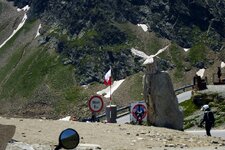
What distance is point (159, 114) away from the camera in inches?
1117

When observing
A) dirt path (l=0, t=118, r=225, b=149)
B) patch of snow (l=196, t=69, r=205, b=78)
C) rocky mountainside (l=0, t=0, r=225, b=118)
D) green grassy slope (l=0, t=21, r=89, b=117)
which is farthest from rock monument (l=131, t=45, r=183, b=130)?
patch of snow (l=196, t=69, r=205, b=78)

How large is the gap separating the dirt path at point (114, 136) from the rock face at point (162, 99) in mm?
3512

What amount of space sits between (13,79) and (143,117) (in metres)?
162

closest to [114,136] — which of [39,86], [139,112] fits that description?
[139,112]

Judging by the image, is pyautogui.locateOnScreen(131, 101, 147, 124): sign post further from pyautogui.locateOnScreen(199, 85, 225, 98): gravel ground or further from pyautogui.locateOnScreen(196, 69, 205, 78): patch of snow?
pyautogui.locateOnScreen(196, 69, 205, 78): patch of snow

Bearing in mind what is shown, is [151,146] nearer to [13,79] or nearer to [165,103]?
[165,103]

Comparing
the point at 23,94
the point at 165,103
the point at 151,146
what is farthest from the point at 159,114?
the point at 23,94

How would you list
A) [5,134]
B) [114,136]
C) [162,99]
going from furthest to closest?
[162,99] < [114,136] < [5,134]

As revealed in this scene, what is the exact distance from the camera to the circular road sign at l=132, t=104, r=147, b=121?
29000 mm

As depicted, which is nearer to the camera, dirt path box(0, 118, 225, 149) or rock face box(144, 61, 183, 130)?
dirt path box(0, 118, 225, 149)

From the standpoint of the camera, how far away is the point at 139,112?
29.0m

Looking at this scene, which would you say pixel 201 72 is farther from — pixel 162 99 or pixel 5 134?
pixel 5 134

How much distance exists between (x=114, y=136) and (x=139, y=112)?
706 centimetres

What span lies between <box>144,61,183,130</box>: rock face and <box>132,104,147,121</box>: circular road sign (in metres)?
0.65
